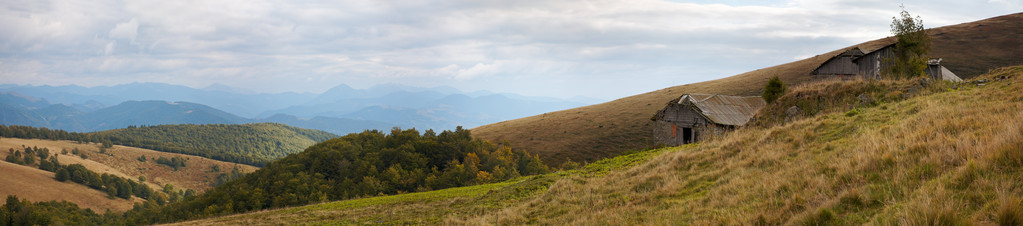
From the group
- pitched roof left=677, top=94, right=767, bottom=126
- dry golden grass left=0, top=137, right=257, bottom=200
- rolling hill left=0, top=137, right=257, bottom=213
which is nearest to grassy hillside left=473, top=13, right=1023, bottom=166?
pitched roof left=677, top=94, right=767, bottom=126

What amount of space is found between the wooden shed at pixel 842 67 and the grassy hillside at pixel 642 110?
768 inches

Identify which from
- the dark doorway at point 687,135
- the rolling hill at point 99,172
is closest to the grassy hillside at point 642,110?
the dark doorway at point 687,135

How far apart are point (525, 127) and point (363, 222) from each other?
214 feet

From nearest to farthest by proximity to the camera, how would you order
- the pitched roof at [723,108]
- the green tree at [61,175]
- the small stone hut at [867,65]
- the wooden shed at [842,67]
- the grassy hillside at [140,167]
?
1. the pitched roof at [723,108]
2. the small stone hut at [867,65]
3. the wooden shed at [842,67]
4. the green tree at [61,175]
5. the grassy hillside at [140,167]

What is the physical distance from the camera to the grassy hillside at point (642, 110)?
6306cm

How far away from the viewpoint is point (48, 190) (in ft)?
440

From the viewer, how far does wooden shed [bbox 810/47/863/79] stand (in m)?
47.4

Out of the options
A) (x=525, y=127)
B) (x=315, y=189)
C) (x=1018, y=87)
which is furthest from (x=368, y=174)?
(x=1018, y=87)

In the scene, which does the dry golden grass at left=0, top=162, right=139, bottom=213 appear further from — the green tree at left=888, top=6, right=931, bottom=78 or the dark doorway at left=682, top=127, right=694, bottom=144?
the green tree at left=888, top=6, right=931, bottom=78

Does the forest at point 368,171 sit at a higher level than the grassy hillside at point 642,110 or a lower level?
lower

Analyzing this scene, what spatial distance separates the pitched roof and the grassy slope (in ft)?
68.8

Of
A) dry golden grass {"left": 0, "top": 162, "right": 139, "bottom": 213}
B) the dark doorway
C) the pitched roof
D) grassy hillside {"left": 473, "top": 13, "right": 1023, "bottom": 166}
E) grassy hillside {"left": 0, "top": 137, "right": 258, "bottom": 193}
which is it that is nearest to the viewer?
the pitched roof

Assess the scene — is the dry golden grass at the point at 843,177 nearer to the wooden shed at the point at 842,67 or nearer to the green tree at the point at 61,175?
the wooden shed at the point at 842,67

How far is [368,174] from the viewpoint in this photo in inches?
2464
